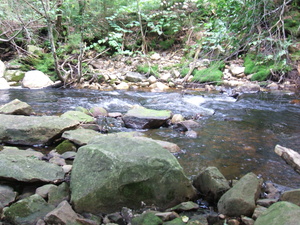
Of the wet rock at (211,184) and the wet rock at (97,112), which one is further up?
the wet rock at (211,184)

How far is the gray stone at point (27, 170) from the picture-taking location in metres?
2.36

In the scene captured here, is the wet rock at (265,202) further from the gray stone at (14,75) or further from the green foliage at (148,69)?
the gray stone at (14,75)

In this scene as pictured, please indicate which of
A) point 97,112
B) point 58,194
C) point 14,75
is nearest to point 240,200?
point 58,194

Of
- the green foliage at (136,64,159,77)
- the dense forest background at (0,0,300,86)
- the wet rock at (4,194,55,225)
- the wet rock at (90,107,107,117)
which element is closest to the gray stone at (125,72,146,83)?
the green foliage at (136,64,159,77)

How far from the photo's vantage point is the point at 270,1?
237cm

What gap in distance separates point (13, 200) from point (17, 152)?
40.6 inches

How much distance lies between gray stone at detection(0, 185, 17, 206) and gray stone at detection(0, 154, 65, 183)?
0.30ft

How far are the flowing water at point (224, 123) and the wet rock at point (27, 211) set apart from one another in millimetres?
1531

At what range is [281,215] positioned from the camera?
5.29 ft

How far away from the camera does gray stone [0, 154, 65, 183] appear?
236 centimetres

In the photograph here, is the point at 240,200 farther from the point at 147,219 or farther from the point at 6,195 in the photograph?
the point at 6,195

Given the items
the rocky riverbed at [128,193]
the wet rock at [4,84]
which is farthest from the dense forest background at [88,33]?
the rocky riverbed at [128,193]

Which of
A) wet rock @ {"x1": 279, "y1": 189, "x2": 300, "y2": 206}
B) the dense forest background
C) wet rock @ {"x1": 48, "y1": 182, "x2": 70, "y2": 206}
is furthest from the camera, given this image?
the dense forest background

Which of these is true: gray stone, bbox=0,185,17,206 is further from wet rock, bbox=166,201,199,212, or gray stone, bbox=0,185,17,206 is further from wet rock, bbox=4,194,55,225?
wet rock, bbox=166,201,199,212
